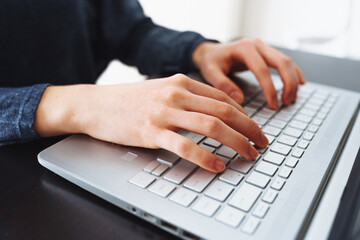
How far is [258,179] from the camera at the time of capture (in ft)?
1.19

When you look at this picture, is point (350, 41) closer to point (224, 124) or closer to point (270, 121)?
point (270, 121)

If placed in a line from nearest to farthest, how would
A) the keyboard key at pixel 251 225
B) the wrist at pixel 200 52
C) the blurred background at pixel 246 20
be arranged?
the keyboard key at pixel 251 225, the wrist at pixel 200 52, the blurred background at pixel 246 20

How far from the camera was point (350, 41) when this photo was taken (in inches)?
80.8

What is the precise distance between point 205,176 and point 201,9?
2067 millimetres

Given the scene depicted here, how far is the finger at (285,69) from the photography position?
1.98ft

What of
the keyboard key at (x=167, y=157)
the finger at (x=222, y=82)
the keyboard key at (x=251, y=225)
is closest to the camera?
the keyboard key at (x=251, y=225)

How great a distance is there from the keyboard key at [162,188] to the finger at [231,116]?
0.41ft

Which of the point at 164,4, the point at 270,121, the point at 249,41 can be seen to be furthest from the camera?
the point at 164,4

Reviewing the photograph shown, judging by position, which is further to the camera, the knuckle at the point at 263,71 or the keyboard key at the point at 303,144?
the knuckle at the point at 263,71

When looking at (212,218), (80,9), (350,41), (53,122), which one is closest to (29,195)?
(53,122)

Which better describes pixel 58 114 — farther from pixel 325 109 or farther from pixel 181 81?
pixel 325 109

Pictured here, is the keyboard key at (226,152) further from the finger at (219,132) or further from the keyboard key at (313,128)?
the keyboard key at (313,128)

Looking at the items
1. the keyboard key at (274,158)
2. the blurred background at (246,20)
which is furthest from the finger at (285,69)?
the blurred background at (246,20)

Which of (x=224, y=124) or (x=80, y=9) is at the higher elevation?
(x=80, y=9)
